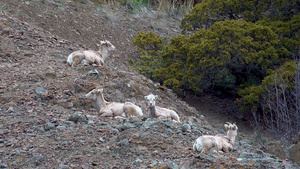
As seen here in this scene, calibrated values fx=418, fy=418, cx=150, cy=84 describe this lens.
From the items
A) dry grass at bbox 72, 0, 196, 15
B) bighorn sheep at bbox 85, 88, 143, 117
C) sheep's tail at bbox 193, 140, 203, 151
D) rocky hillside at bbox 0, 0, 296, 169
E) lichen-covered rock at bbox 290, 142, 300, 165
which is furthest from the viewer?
dry grass at bbox 72, 0, 196, 15

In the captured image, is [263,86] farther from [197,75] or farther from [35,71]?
[35,71]

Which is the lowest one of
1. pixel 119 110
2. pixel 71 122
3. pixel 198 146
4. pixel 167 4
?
pixel 71 122

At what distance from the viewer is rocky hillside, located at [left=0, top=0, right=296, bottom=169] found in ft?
20.2

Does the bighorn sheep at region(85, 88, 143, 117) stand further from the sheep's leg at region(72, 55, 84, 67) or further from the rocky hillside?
the sheep's leg at region(72, 55, 84, 67)

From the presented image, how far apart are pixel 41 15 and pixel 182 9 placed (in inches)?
466

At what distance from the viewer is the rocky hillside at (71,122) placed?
6152 millimetres

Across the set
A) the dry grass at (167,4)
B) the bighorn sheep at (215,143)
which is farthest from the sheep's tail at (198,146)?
the dry grass at (167,4)

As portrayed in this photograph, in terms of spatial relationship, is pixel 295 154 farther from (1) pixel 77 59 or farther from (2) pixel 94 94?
(1) pixel 77 59

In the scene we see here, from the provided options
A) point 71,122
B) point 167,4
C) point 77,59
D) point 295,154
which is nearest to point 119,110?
Result: point 71,122

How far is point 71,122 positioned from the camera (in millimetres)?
7754

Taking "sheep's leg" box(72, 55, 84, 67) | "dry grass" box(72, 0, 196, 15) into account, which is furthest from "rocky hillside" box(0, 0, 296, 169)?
"dry grass" box(72, 0, 196, 15)

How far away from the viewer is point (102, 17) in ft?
71.5

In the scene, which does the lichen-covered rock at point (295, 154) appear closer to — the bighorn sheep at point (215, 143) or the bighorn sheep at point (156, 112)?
the bighorn sheep at point (215, 143)

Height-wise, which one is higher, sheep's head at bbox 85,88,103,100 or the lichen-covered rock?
the lichen-covered rock
